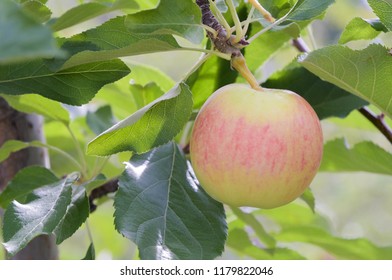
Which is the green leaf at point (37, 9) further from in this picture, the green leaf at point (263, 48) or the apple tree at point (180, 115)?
the green leaf at point (263, 48)

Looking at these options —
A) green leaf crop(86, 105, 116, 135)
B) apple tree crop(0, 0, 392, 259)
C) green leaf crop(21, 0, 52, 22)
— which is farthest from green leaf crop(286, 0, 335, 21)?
green leaf crop(86, 105, 116, 135)

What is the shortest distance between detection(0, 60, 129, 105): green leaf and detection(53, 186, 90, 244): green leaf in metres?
0.18

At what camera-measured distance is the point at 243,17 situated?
3.56 ft

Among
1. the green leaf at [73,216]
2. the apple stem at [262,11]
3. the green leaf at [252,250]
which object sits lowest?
the green leaf at [252,250]

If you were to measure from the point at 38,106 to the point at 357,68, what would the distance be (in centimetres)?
61

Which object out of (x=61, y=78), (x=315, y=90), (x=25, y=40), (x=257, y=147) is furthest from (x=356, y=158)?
(x=25, y=40)

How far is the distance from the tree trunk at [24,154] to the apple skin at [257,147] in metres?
0.53

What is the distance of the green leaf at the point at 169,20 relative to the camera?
0.79 metres

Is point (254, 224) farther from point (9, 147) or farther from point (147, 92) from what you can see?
point (9, 147)

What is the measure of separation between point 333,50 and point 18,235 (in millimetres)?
513

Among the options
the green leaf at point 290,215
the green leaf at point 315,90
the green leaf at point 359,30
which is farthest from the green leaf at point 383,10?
the green leaf at point 290,215

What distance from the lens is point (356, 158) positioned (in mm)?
1299

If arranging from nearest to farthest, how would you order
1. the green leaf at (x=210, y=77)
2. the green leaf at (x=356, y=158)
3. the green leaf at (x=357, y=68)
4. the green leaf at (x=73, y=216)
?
the green leaf at (x=357, y=68)
the green leaf at (x=73, y=216)
the green leaf at (x=210, y=77)
the green leaf at (x=356, y=158)
